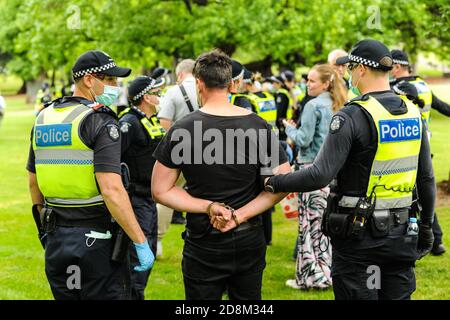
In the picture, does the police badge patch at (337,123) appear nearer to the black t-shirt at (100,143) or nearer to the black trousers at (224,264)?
the black trousers at (224,264)

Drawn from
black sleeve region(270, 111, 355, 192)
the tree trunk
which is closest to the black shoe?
black sleeve region(270, 111, 355, 192)

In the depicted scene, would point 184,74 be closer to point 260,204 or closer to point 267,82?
point 260,204

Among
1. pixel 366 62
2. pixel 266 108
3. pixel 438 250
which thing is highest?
pixel 366 62

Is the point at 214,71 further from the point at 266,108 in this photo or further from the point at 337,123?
the point at 266,108

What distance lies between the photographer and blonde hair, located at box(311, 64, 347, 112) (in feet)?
20.8

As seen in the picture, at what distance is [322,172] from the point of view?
3.91 m

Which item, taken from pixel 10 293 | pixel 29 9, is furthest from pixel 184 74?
pixel 29 9

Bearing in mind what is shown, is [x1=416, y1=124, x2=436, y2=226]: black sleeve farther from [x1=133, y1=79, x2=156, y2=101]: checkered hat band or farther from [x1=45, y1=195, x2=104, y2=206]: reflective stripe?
[x1=133, y1=79, x2=156, y2=101]: checkered hat band

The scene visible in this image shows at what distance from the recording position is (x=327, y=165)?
391 cm

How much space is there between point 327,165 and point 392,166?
43cm

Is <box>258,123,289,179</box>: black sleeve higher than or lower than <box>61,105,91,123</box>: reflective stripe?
lower

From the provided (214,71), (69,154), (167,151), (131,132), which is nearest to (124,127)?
(131,132)

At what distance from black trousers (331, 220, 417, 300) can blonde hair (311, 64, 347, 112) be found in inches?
96.8

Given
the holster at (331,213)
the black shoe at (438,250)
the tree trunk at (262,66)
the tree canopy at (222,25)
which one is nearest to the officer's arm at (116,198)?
the holster at (331,213)
